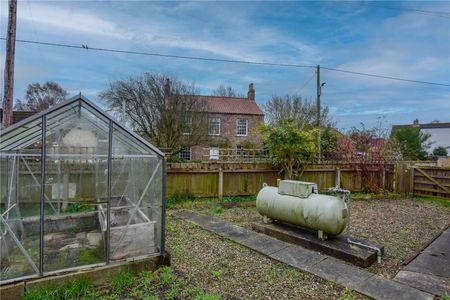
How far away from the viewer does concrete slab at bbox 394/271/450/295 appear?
3764 millimetres

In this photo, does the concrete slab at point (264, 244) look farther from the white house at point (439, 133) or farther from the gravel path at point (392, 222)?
the white house at point (439, 133)

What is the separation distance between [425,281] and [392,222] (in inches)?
152

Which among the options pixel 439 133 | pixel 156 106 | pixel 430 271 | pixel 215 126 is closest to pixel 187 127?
pixel 156 106

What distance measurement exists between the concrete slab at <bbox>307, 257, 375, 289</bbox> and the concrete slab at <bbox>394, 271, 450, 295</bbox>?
0.48 meters

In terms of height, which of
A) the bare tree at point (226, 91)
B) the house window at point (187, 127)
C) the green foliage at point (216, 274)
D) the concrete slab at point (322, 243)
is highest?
the bare tree at point (226, 91)

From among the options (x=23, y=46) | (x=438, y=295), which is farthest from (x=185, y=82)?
(x=438, y=295)

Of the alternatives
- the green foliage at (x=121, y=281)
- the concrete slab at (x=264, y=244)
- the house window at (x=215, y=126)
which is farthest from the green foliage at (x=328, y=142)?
the green foliage at (x=121, y=281)

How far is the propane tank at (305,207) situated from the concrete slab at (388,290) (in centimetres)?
130

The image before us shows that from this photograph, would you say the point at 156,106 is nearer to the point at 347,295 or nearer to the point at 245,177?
the point at 245,177

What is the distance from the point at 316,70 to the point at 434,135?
105ft

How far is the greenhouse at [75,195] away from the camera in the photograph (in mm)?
3746

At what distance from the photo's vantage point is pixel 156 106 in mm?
18938

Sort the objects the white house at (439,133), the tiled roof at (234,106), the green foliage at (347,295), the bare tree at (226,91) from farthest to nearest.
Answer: the white house at (439,133)
the bare tree at (226,91)
the tiled roof at (234,106)
the green foliage at (347,295)

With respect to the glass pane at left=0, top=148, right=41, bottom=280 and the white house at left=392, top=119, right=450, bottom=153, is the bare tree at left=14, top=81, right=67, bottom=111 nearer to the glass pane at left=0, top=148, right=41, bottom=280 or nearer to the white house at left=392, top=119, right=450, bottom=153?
the glass pane at left=0, top=148, right=41, bottom=280
